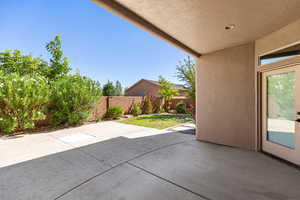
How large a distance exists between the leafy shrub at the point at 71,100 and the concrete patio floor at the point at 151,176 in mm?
4079

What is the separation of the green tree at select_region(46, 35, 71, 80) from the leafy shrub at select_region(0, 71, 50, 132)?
9978mm

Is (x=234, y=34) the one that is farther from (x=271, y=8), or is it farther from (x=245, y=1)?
(x=245, y=1)

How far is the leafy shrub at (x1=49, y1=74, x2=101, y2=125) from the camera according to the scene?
7145 millimetres

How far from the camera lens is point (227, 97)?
4.21 metres

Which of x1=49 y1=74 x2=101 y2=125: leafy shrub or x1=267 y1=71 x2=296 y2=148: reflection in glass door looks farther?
x1=49 y1=74 x2=101 y2=125: leafy shrub

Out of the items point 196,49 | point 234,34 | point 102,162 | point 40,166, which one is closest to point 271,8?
point 234,34

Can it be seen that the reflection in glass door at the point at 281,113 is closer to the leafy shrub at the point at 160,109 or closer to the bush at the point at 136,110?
the bush at the point at 136,110

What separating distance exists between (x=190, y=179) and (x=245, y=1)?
10.2 feet

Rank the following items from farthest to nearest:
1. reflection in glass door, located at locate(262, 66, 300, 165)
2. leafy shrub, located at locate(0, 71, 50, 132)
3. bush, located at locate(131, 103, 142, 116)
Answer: bush, located at locate(131, 103, 142, 116), leafy shrub, located at locate(0, 71, 50, 132), reflection in glass door, located at locate(262, 66, 300, 165)

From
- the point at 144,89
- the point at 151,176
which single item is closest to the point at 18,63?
the point at 144,89

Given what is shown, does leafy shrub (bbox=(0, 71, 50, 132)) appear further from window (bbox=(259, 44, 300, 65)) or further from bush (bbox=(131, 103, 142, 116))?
window (bbox=(259, 44, 300, 65))

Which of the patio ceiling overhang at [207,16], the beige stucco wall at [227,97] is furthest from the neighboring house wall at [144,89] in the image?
the patio ceiling overhang at [207,16]

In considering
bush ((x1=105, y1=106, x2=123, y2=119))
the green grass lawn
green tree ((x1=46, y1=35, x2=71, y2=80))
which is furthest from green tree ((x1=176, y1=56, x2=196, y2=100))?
green tree ((x1=46, y1=35, x2=71, y2=80))

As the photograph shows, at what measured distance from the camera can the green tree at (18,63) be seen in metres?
13.1
